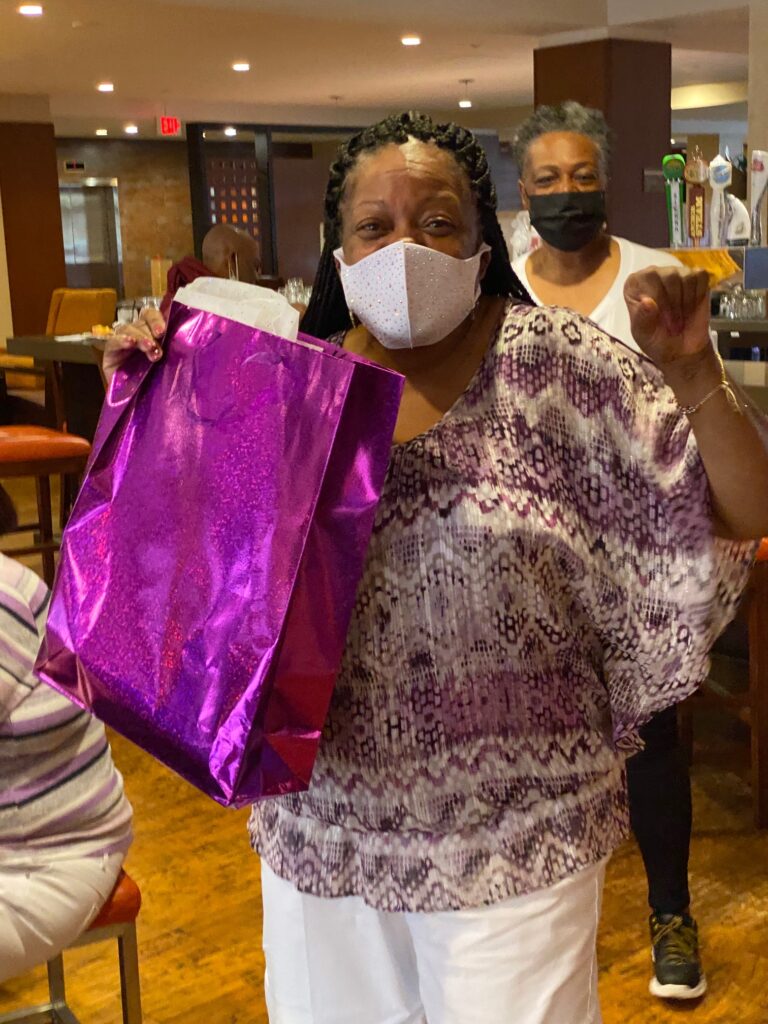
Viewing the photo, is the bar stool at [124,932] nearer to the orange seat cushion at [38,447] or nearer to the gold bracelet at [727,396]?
the gold bracelet at [727,396]

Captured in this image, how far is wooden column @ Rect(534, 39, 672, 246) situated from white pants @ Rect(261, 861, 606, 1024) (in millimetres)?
8125

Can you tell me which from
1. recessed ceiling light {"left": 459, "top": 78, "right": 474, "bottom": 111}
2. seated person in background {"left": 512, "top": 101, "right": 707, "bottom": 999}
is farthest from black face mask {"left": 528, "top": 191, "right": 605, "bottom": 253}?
recessed ceiling light {"left": 459, "top": 78, "right": 474, "bottom": 111}

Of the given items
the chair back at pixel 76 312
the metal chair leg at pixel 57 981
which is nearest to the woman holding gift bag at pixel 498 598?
the metal chair leg at pixel 57 981

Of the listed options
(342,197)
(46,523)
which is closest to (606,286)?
(342,197)

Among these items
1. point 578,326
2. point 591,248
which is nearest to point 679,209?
point 591,248

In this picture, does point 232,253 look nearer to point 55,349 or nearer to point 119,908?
point 55,349

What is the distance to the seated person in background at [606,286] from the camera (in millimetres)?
1989

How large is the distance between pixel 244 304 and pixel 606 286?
125 centimetres

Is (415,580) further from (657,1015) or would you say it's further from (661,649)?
(657,1015)

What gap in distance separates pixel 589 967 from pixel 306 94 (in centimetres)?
1261

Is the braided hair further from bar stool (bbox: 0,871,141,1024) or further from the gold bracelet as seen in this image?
bar stool (bbox: 0,871,141,1024)

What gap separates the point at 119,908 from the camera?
1616 millimetres

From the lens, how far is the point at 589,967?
1093 mm

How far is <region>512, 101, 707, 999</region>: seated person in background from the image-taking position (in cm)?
199
